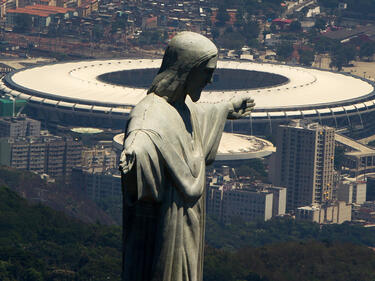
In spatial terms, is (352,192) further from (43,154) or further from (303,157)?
(43,154)

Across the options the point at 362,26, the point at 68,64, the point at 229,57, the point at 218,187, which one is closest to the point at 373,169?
the point at 218,187

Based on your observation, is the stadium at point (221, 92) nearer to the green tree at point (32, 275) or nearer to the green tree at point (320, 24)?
the green tree at point (320, 24)

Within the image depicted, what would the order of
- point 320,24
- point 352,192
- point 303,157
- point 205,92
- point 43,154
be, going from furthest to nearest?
point 320,24, point 205,92, point 43,154, point 303,157, point 352,192

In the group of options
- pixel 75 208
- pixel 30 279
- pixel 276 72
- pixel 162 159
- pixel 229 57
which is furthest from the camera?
pixel 229 57

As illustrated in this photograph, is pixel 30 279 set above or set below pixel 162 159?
below

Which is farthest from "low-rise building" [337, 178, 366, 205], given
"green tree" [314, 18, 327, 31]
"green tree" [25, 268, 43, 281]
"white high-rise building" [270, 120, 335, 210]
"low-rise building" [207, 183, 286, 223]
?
"green tree" [314, 18, 327, 31]

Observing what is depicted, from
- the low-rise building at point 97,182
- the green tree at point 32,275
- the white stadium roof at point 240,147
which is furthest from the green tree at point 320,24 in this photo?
the green tree at point 32,275

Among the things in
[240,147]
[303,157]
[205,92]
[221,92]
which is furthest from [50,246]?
[205,92]

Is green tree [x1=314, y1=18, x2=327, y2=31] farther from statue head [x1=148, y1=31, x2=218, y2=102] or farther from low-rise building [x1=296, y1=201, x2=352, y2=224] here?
statue head [x1=148, y1=31, x2=218, y2=102]

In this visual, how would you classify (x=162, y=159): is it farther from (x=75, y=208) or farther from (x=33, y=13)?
(x=33, y=13)
